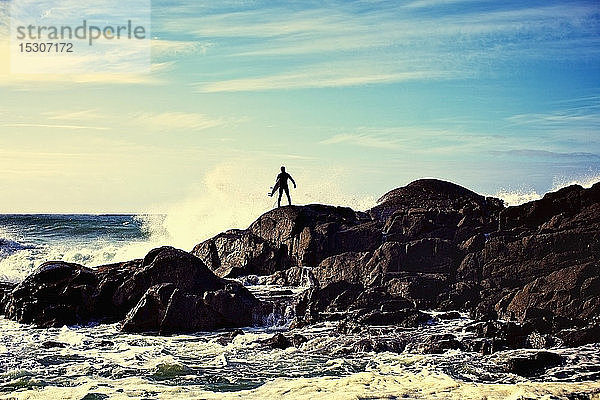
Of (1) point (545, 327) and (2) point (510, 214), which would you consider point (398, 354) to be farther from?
(2) point (510, 214)

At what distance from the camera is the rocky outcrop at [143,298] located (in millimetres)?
14898

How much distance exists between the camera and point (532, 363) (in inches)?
440

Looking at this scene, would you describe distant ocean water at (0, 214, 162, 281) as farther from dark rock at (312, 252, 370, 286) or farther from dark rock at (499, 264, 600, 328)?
dark rock at (499, 264, 600, 328)

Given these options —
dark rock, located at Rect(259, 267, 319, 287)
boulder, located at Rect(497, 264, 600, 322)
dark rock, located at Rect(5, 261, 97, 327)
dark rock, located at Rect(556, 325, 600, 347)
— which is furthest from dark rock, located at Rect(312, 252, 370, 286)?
dark rock, located at Rect(556, 325, 600, 347)

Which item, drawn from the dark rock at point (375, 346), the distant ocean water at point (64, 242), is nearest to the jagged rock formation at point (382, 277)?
the dark rock at point (375, 346)

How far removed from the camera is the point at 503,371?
11086 millimetres

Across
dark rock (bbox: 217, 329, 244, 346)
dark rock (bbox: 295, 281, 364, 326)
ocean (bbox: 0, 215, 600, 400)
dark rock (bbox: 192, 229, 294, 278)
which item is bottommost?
ocean (bbox: 0, 215, 600, 400)

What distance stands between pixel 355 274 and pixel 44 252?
23.6 m

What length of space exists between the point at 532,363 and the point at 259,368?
411 cm

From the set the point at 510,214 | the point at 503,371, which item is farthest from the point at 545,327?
the point at 510,214

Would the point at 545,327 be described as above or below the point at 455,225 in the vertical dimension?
below

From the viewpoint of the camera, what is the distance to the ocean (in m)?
10.3

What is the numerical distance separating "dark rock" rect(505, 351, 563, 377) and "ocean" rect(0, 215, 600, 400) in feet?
0.43

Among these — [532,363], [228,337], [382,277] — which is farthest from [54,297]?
[532,363]
